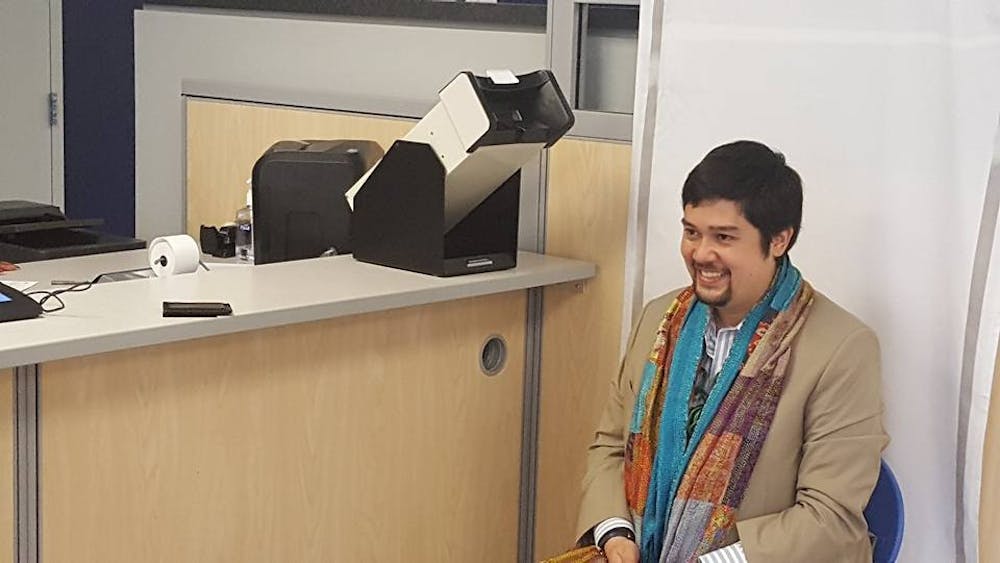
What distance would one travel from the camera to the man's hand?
217 cm

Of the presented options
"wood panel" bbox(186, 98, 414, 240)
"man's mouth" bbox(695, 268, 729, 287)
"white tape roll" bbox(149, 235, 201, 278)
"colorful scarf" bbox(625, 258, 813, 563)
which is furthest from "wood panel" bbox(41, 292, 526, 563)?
"wood panel" bbox(186, 98, 414, 240)

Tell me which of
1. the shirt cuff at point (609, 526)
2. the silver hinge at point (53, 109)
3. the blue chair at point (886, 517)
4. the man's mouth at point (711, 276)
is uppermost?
the silver hinge at point (53, 109)

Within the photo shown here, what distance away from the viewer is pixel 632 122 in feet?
8.72

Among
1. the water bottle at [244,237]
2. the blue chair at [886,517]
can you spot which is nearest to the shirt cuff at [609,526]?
the blue chair at [886,517]

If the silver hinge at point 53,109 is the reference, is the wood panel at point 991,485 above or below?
below

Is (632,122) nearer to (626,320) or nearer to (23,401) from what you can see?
(626,320)

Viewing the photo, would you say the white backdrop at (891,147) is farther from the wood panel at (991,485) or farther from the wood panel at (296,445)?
the wood panel at (296,445)

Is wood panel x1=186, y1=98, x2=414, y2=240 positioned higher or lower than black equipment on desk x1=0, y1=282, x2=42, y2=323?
higher

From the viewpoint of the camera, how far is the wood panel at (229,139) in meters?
3.30

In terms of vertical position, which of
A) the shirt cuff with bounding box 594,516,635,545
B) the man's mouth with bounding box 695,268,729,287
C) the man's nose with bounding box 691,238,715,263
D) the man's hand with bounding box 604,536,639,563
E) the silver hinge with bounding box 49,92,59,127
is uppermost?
the silver hinge with bounding box 49,92,59,127

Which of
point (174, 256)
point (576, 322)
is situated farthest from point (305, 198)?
point (576, 322)

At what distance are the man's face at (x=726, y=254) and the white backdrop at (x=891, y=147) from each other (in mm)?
290

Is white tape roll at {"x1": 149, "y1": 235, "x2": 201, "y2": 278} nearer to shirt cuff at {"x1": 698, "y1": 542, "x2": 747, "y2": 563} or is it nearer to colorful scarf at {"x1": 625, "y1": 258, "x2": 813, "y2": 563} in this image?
colorful scarf at {"x1": 625, "y1": 258, "x2": 813, "y2": 563}

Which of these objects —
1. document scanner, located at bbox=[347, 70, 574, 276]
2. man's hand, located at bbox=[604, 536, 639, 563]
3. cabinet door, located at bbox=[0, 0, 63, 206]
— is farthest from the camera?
cabinet door, located at bbox=[0, 0, 63, 206]
